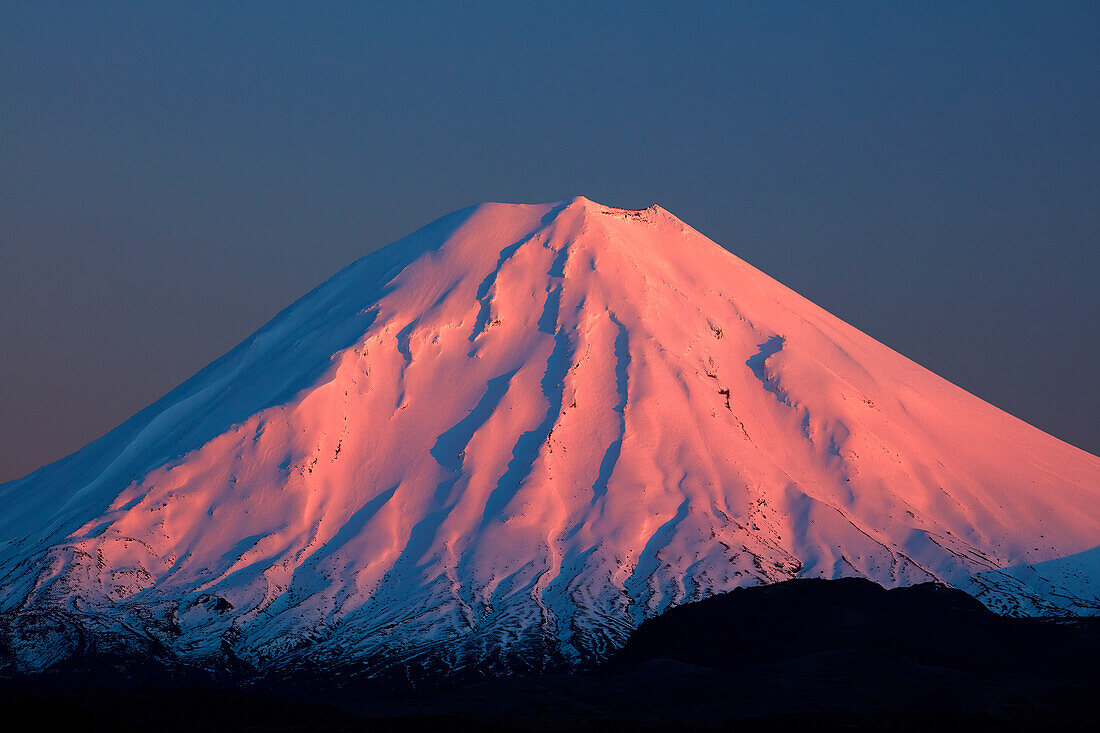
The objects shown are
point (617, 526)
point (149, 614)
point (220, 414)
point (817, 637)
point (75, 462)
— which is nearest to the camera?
point (817, 637)

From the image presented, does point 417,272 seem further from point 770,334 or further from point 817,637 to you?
point 817,637

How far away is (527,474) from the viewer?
131500 mm

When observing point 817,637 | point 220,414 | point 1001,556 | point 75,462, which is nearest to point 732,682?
point 817,637

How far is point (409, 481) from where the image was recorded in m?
133

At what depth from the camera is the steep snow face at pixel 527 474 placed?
11875 centimetres

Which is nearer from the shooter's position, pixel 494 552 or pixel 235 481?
pixel 494 552

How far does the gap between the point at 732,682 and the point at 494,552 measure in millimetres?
39601

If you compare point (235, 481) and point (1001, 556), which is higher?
point (235, 481)

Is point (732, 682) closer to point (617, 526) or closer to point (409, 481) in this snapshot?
point (617, 526)

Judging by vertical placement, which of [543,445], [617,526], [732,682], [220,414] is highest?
[220,414]

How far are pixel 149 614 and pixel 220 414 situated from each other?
1131 inches

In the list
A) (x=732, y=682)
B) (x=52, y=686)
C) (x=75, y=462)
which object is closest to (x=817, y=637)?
(x=732, y=682)

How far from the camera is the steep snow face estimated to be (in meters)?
119

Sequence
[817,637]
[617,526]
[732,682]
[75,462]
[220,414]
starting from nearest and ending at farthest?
Answer: [732,682]
[817,637]
[617,526]
[220,414]
[75,462]
